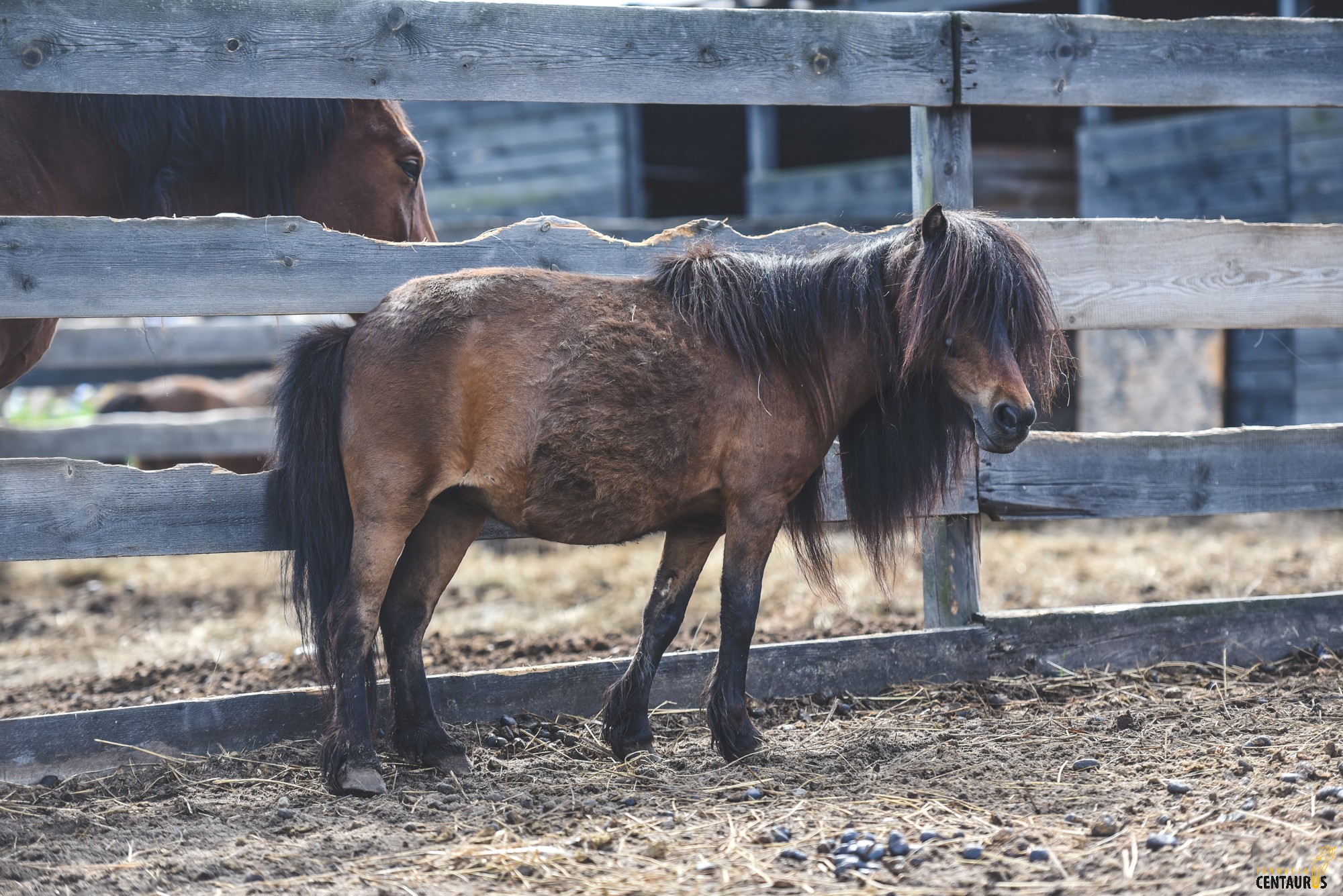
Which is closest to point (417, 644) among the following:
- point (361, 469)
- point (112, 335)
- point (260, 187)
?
point (361, 469)

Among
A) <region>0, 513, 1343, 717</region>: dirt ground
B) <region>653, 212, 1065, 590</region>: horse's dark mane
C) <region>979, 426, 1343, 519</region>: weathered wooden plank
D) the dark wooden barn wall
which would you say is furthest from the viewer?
the dark wooden barn wall

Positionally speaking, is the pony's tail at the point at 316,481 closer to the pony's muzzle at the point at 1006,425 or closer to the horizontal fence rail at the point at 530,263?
the horizontal fence rail at the point at 530,263

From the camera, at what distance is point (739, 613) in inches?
134

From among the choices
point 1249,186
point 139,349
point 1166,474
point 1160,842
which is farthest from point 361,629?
point 1249,186

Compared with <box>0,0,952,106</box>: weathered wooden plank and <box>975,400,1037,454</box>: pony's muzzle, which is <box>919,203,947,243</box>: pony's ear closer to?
<box>975,400,1037,454</box>: pony's muzzle

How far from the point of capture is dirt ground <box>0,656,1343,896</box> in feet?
8.08

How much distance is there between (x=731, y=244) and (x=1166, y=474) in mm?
2010

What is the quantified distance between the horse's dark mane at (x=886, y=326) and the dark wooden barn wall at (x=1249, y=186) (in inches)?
→ 278

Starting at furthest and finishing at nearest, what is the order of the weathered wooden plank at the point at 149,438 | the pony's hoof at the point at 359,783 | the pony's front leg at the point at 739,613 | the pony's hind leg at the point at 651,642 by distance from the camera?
the weathered wooden plank at the point at 149,438, the pony's hind leg at the point at 651,642, the pony's front leg at the point at 739,613, the pony's hoof at the point at 359,783

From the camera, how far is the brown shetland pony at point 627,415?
10.6 ft

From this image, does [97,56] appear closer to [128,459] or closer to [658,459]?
[658,459]

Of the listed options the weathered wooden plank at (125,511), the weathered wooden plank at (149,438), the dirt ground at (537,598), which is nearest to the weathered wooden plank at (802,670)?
the dirt ground at (537,598)

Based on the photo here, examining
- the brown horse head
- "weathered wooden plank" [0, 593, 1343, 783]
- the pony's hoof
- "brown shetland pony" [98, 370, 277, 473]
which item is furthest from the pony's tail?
"brown shetland pony" [98, 370, 277, 473]

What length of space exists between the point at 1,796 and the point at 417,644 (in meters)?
1.29
